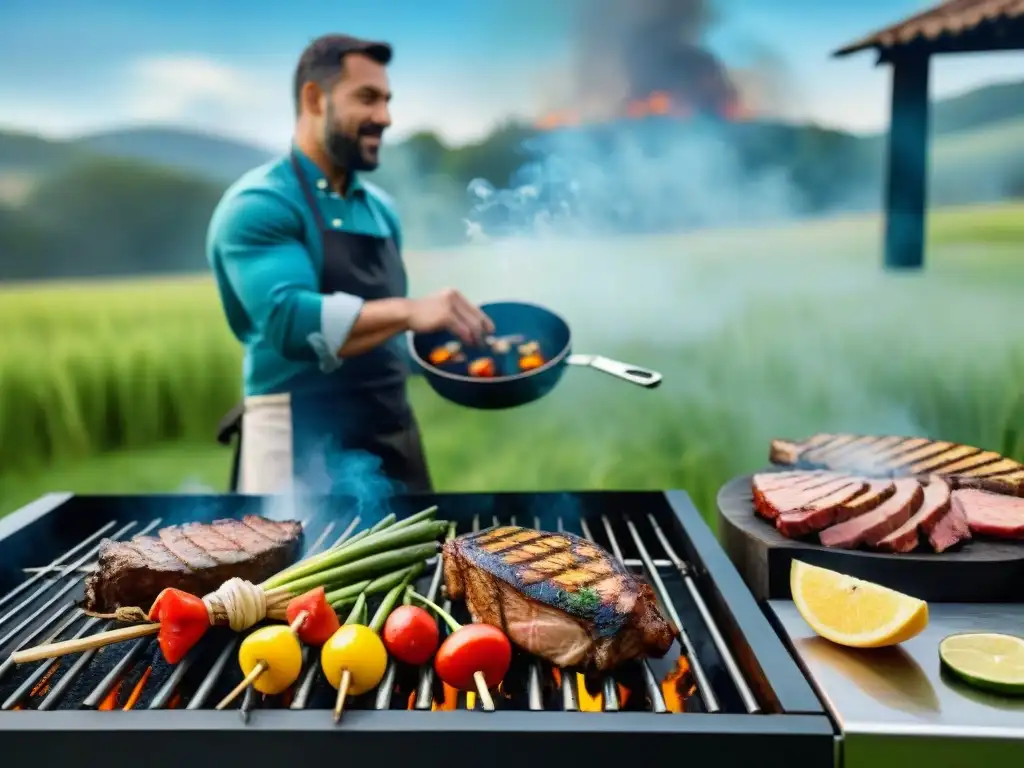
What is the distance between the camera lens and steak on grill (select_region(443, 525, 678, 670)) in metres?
2.17

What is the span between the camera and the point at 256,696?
2141mm

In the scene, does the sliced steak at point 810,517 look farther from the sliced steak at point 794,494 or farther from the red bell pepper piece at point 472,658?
the red bell pepper piece at point 472,658

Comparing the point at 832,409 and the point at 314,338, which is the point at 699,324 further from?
the point at 314,338

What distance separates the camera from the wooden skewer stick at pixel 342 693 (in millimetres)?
1793

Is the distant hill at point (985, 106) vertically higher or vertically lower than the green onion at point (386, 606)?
higher

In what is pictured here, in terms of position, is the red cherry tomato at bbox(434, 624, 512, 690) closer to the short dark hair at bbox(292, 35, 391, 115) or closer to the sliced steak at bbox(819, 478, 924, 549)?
the sliced steak at bbox(819, 478, 924, 549)

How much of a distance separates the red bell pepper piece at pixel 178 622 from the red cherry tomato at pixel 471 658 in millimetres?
636

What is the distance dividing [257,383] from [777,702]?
320cm

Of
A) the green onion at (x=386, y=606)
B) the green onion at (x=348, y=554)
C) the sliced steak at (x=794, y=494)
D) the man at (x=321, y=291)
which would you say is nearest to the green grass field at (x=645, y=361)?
the man at (x=321, y=291)

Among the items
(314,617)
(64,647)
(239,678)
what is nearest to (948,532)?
(314,617)

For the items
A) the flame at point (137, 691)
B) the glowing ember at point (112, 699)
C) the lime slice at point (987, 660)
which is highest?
the lime slice at point (987, 660)

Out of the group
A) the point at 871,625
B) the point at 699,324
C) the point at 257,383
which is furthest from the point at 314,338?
the point at 871,625

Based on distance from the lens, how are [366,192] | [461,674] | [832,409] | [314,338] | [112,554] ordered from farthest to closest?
[832,409] → [366,192] → [314,338] → [112,554] → [461,674]

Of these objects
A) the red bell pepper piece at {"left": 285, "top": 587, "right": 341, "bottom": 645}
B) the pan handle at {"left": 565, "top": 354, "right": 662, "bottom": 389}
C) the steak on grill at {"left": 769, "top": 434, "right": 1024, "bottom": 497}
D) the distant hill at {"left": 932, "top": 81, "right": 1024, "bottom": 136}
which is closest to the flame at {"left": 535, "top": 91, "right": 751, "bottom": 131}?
the distant hill at {"left": 932, "top": 81, "right": 1024, "bottom": 136}
